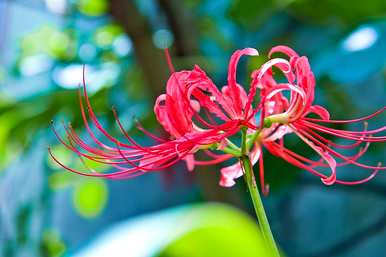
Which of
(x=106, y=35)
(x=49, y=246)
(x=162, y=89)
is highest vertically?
(x=106, y=35)

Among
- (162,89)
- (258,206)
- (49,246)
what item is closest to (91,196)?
(49,246)

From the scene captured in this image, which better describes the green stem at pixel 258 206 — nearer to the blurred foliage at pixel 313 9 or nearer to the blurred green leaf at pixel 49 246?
the blurred foliage at pixel 313 9

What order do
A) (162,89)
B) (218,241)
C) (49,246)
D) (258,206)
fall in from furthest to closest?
1. (49,246)
2. (162,89)
3. (258,206)
4. (218,241)

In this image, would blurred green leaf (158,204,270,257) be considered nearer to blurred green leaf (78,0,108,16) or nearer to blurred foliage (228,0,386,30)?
blurred foliage (228,0,386,30)

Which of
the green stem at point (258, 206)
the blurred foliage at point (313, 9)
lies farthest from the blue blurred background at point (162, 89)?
the green stem at point (258, 206)

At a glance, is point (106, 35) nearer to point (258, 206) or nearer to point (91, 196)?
point (91, 196)

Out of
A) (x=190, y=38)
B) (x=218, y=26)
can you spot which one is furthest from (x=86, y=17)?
(x=190, y=38)

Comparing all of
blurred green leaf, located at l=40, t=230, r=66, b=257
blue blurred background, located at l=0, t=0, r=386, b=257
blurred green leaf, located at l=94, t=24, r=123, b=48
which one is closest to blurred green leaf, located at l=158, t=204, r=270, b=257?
blue blurred background, located at l=0, t=0, r=386, b=257

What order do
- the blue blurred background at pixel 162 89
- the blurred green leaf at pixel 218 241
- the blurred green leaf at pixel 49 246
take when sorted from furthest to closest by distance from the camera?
1. the blurred green leaf at pixel 49 246
2. the blue blurred background at pixel 162 89
3. the blurred green leaf at pixel 218 241

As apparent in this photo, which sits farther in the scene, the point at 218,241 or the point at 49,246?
the point at 49,246
